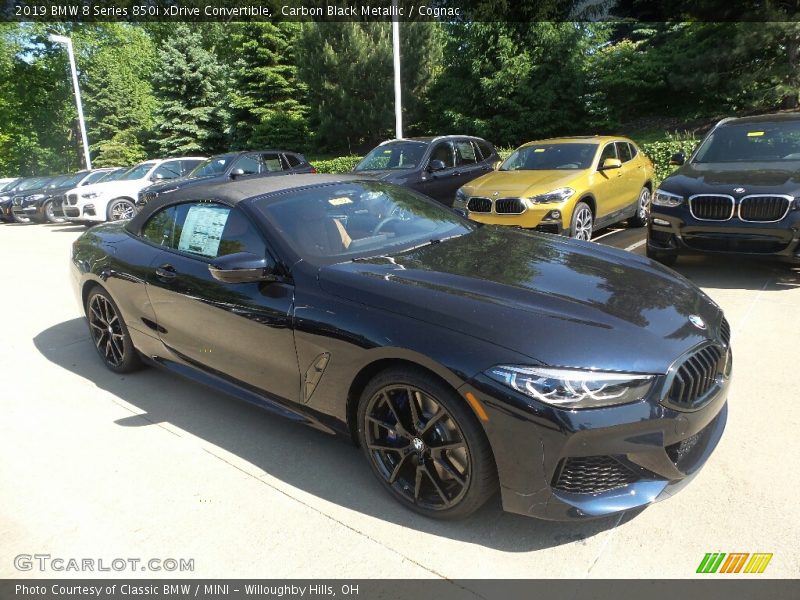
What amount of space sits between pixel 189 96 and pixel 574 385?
100 feet

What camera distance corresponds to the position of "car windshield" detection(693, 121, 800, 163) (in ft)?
20.9

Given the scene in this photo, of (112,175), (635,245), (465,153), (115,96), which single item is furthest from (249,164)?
(115,96)

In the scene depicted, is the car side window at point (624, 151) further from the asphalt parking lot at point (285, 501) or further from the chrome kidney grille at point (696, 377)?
the chrome kidney grille at point (696, 377)

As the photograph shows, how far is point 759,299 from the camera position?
17.9ft

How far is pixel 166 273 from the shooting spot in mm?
3771

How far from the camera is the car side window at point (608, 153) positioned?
27.5 feet

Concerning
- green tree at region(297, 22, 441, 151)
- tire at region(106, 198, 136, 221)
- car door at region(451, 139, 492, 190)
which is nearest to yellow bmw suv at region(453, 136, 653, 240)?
car door at region(451, 139, 492, 190)

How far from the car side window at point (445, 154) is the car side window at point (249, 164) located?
4627mm

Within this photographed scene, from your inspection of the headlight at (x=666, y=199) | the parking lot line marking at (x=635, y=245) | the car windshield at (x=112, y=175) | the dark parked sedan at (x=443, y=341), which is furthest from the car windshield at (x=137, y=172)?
the headlight at (x=666, y=199)

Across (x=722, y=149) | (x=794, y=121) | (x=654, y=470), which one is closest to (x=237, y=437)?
(x=654, y=470)

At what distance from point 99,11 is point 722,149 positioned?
44.2 metres

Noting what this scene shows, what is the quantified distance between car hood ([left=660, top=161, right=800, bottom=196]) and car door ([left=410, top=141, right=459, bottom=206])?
422 centimetres

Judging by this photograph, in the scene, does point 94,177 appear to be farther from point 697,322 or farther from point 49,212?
point 697,322

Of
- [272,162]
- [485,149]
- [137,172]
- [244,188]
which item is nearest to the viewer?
[244,188]
